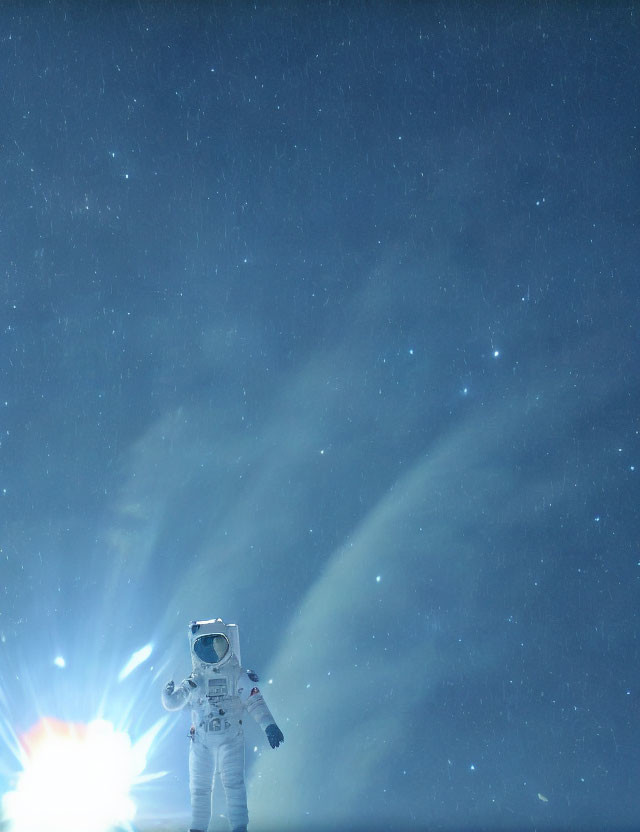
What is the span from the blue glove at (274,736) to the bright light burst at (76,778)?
7.83ft

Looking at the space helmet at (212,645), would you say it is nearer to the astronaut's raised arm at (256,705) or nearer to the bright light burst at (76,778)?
the astronaut's raised arm at (256,705)

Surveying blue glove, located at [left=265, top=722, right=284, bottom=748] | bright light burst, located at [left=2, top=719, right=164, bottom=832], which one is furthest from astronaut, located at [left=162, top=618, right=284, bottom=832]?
bright light burst, located at [left=2, top=719, right=164, bottom=832]

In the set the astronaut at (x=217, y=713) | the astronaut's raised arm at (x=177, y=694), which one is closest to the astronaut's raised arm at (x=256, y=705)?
the astronaut at (x=217, y=713)

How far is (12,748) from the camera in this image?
860cm

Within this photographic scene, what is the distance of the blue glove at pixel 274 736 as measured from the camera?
22.3ft

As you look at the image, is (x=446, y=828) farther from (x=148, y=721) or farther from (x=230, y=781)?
(x=148, y=721)

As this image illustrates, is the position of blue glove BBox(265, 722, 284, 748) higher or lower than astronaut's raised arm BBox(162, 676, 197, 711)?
lower

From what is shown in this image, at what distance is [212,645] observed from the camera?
7266 mm

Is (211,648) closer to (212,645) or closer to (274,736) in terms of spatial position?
(212,645)

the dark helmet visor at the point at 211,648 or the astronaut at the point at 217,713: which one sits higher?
the dark helmet visor at the point at 211,648

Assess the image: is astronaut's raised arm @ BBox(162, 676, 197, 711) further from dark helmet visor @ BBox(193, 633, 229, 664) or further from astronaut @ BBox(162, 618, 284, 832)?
dark helmet visor @ BBox(193, 633, 229, 664)

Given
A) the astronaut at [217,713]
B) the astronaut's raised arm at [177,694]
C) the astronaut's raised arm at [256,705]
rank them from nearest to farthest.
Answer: the astronaut at [217,713] < the astronaut's raised arm at [256,705] < the astronaut's raised arm at [177,694]

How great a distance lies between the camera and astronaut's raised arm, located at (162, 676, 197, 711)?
7.07 meters

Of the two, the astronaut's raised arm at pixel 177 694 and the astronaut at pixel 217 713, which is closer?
the astronaut at pixel 217 713
